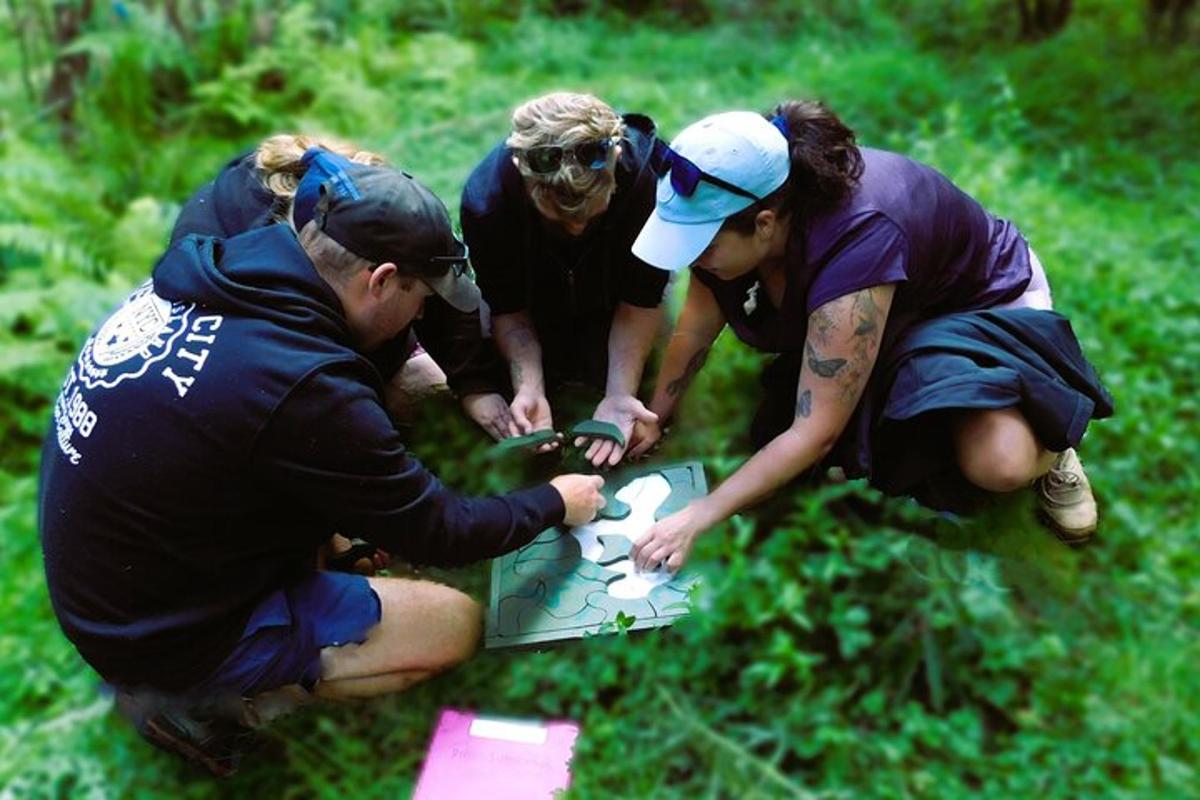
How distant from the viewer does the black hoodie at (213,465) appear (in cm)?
187

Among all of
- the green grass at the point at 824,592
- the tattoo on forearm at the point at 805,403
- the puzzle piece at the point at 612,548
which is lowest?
the green grass at the point at 824,592

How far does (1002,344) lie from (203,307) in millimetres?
1739

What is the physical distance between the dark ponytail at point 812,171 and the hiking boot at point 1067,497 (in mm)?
899

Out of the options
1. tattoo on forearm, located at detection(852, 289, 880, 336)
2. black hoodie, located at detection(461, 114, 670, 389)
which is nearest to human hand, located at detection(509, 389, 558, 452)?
black hoodie, located at detection(461, 114, 670, 389)

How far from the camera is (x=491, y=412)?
287 centimetres

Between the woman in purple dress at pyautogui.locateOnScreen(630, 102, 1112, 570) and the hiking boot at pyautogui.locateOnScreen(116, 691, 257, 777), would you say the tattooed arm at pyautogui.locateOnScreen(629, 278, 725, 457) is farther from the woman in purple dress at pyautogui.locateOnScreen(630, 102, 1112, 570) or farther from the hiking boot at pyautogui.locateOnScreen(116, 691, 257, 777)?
the hiking boot at pyautogui.locateOnScreen(116, 691, 257, 777)

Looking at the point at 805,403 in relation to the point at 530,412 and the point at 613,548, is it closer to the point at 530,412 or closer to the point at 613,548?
the point at 613,548

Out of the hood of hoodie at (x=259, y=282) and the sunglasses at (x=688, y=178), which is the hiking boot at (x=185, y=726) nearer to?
the hood of hoodie at (x=259, y=282)

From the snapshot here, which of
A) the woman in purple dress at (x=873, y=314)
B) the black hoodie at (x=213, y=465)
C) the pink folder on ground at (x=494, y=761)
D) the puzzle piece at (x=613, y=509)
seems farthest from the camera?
the puzzle piece at (x=613, y=509)

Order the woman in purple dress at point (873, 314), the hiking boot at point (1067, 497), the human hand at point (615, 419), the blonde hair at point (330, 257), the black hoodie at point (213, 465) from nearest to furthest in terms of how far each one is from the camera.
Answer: the black hoodie at point (213, 465), the blonde hair at point (330, 257), the woman in purple dress at point (873, 314), the hiking boot at point (1067, 497), the human hand at point (615, 419)

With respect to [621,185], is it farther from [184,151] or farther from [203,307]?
[184,151]

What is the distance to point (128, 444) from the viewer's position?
1911 mm

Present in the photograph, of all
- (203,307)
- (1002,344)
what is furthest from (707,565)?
(203,307)

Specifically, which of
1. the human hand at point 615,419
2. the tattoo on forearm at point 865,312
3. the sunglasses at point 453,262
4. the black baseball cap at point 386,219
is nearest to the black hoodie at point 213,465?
the black baseball cap at point 386,219
